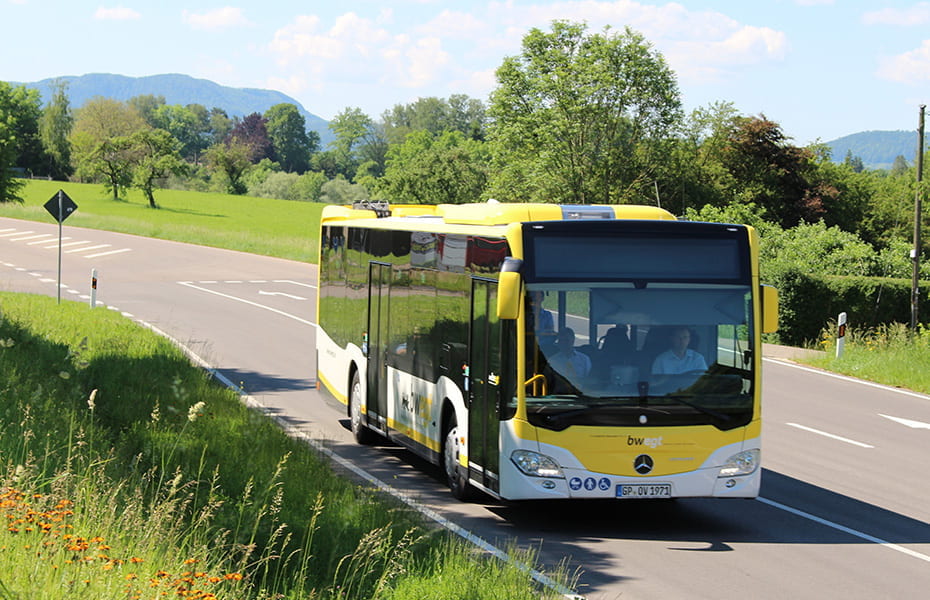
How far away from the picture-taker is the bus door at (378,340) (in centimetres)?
1490

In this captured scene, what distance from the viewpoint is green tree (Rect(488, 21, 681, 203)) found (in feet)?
191

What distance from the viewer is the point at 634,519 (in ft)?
38.8

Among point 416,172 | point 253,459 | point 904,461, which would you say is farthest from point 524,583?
point 416,172

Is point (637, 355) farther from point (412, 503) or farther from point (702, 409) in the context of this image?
point (412, 503)

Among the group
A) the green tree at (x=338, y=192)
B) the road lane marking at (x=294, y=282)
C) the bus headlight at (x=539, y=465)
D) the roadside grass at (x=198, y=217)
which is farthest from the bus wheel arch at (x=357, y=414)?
the green tree at (x=338, y=192)

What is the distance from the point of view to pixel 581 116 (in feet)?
192

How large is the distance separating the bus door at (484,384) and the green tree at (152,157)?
9203 centimetres

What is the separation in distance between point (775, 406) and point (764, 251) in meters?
20.5

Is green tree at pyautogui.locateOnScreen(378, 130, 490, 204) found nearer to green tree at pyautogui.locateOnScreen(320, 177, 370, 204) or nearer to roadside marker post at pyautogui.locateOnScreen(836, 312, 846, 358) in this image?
green tree at pyautogui.locateOnScreen(320, 177, 370, 204)

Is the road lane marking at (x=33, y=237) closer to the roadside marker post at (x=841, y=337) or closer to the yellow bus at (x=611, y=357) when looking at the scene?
the roadside marker post at (x=841, y=337)

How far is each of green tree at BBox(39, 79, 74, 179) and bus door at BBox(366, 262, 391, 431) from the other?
440ft

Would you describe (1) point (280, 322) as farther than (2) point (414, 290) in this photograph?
Yes

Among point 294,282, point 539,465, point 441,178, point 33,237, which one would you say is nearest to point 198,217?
point 441,178

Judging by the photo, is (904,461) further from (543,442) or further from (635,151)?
(635,151)
